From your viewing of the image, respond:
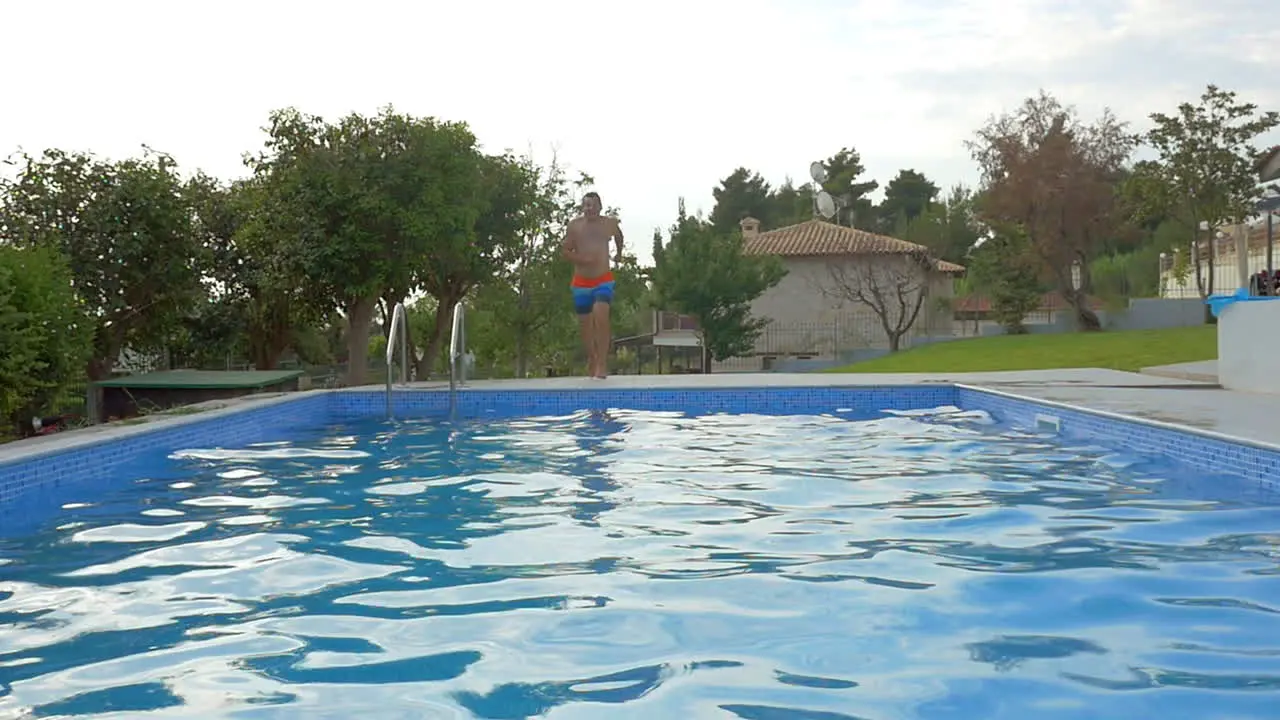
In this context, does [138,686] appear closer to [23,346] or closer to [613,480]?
[613,480]

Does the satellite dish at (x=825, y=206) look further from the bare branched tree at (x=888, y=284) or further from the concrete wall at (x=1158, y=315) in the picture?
the concrete wall at (x=1158, y=315)

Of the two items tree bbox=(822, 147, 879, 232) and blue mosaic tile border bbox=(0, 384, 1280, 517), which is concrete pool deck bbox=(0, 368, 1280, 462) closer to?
blue mosaic tile border bbox=(0, 384, 1280, 517)

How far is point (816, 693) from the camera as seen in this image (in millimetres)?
2898

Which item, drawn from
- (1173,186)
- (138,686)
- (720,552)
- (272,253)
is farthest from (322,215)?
(1173,186)

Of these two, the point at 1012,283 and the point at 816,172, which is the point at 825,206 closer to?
the point at 816,172

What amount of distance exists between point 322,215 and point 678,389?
7199 millimetres

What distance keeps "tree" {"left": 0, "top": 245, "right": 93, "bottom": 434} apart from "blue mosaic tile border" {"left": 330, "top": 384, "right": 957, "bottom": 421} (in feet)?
10.2

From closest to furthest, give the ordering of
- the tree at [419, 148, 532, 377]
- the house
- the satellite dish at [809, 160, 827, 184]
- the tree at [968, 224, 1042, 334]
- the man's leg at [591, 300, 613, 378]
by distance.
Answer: the man's leg at [591, 300, 613, 378]
the tree at [419, 148, 532, 377]
the house
the tree at [968, 224, 1042, 334]
the satellite dish at [809, 160, 827, 184]

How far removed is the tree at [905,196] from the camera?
55.7 meters

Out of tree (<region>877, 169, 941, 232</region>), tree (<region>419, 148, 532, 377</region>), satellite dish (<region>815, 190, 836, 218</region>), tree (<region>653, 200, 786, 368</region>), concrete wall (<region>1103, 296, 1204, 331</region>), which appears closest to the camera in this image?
tree (<region>419, 148, 532, 377</region>)

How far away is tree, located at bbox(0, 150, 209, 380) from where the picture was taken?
12312mm

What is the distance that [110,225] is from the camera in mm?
12352

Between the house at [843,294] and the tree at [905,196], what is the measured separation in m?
20.1

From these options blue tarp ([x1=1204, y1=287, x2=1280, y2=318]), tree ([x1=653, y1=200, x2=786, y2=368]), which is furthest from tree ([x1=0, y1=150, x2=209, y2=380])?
tree ([x1=653, y1=200, x2=786, y2=368])
